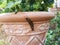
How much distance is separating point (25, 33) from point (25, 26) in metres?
0.04

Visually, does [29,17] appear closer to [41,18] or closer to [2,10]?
[41,18]

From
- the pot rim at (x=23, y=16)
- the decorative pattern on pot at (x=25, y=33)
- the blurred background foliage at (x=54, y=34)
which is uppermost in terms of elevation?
the pot rim at (x=23, y=16)

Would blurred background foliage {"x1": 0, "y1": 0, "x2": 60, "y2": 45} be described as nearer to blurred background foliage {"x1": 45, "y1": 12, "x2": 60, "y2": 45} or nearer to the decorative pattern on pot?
the decorative pattern on pot

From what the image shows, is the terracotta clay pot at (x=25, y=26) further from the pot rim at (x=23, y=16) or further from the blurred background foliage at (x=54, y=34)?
the blurred background foliage at (x=54, y=34)

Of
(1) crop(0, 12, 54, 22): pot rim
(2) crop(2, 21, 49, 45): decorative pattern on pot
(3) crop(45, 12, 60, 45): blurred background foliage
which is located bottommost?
(3) crop(45, 12, 60, 45): blurred background foliage

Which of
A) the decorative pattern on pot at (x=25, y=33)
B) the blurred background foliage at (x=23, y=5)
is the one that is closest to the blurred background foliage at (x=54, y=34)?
the blurred background foliage at (x=23, y=5)

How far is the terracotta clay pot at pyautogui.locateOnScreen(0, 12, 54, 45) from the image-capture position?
4.25 feet

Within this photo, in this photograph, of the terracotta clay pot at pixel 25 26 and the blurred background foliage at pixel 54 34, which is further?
the blurred background foliage at pixel 54 34

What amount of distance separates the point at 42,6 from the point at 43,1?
0.05 metres

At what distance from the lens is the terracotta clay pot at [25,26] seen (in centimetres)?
130

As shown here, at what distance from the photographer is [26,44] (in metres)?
1.33

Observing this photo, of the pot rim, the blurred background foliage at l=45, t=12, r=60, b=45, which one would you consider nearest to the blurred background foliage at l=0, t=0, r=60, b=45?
the pot rim

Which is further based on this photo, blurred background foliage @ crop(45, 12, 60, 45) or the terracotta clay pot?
blurred background foliage @ crop(45, 12, 60, 45)

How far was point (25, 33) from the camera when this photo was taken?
51.8 inches
